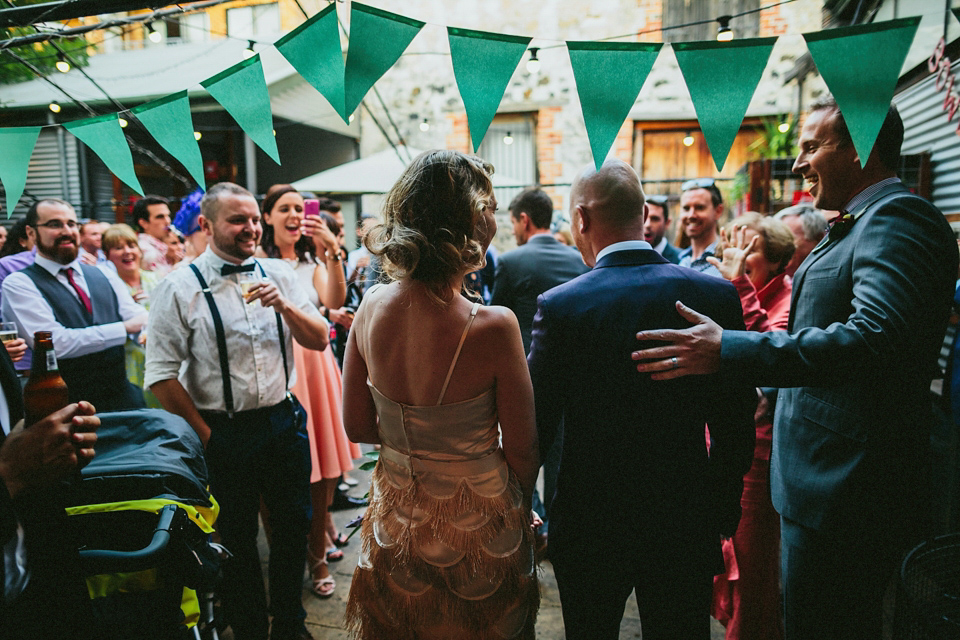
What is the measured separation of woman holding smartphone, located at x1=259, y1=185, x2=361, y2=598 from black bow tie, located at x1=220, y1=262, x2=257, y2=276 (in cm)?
79

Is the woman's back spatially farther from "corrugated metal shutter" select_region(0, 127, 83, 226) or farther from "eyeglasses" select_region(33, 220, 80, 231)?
"corrugated metal shutter" select_region(0, 127, 83, 226)

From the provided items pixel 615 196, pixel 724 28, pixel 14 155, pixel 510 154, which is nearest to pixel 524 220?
pixel 724 28

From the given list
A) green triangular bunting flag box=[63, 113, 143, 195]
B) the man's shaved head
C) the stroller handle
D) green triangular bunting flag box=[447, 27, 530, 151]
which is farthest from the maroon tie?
the man's shaved head

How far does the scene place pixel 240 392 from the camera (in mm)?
2396

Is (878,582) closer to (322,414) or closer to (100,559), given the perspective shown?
(100,559)

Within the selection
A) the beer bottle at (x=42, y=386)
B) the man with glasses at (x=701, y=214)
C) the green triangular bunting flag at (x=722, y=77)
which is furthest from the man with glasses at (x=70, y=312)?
the man with glasses at (x=701, y=214)

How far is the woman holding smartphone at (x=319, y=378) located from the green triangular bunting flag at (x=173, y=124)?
1192 mm

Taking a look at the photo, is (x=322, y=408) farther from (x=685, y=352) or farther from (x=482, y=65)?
(x=685, y=352)

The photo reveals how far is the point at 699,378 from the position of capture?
1.70m

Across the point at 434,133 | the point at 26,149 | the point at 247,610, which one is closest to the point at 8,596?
the point at 247,610

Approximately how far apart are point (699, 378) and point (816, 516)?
0.53 m

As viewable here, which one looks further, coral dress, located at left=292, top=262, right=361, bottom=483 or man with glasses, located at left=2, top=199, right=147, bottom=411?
coral dress, located at left=292, top=262, right=361, bottom=483

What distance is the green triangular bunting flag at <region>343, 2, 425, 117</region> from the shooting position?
182cm

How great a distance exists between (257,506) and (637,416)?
1.79 metres
